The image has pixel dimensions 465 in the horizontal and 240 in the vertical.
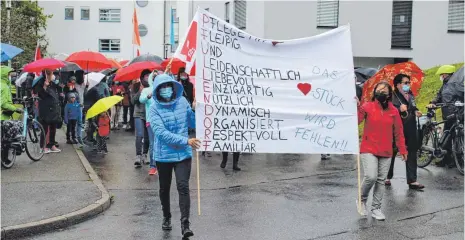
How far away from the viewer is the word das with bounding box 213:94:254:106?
7312 mm

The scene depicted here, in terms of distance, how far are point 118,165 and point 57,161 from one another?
1.19 metres

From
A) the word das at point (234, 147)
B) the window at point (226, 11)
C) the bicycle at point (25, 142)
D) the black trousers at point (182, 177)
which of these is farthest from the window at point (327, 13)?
the black trousers at point (182, 177)

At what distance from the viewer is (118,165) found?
11891mm

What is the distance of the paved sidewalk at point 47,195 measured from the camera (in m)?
7.11

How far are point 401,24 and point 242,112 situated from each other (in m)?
20.6

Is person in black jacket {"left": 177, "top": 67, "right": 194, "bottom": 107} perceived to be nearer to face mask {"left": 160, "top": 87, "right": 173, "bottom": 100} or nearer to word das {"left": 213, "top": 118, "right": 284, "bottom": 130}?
word das {"left": 213, "top": 118, "right": 284, "bottom": 130}

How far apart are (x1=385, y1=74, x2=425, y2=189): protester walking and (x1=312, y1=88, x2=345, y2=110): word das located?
1.48m

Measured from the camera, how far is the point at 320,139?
7691 mm

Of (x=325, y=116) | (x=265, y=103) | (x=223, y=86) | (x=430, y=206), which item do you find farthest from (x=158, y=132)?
(x=430, y=206)

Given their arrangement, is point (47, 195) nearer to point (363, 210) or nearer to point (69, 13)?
point (363, 210)

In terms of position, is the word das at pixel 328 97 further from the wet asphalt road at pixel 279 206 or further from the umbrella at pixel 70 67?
the umbrella at pixel 70 67

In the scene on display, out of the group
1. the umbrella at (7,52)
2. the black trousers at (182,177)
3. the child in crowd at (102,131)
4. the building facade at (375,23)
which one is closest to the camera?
the black trousers at (182,177)

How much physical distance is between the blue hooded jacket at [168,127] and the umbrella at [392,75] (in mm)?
3578

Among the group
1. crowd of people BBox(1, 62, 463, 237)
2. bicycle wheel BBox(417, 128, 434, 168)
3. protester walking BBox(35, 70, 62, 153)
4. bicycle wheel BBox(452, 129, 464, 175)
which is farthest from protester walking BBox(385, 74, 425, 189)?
protester walking BBox(35, 70, 62, 153)
